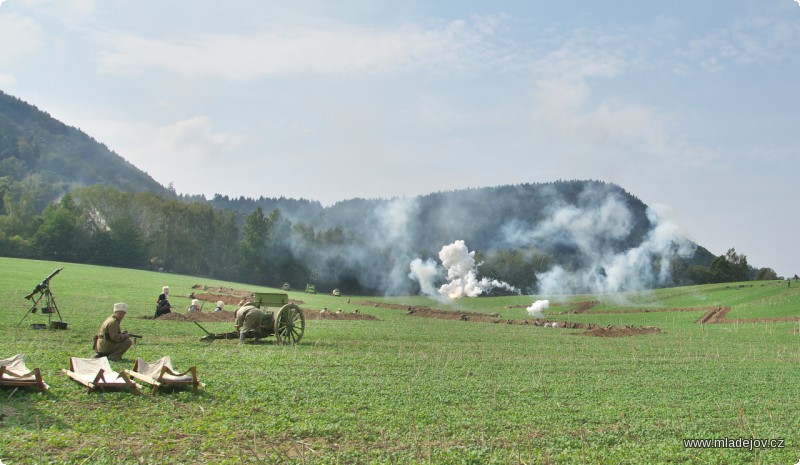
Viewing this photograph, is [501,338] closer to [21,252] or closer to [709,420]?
[709,420]

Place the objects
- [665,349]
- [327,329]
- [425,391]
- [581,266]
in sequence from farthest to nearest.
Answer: [581,266] → [327,329] → [665,349] → [425,391]

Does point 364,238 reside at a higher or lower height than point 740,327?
higher

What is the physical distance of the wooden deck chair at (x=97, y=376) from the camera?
11.5 m

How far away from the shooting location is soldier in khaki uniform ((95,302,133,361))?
15.0 meters

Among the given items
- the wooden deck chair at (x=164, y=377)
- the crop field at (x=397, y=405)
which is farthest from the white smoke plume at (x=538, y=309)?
→ the wooden deck chair at (x=164, y=377)

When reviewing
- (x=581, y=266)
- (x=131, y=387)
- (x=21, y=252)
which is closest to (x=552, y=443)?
(x=131, y=387)

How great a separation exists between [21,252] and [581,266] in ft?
303

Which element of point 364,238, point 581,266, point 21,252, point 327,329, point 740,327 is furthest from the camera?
point 581,266

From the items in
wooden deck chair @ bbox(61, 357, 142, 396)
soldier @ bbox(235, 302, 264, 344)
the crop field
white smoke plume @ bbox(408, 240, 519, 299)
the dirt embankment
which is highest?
white smoke plume @ bbox(408, 240, 519, 299)

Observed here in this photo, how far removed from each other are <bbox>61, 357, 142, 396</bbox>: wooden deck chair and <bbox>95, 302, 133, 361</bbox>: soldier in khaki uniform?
2311mm

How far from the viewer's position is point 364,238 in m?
110

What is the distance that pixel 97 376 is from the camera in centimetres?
1138

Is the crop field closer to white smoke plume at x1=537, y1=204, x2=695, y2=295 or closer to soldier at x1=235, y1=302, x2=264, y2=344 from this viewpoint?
soldier at x1=235, y1=302, x2=264, y2=344

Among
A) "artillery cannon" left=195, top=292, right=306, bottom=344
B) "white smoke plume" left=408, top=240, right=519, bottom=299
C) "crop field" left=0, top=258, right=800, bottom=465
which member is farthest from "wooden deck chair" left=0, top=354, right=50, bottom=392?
"white smoke plume" left=408, top=240, right=519, bottom=299
